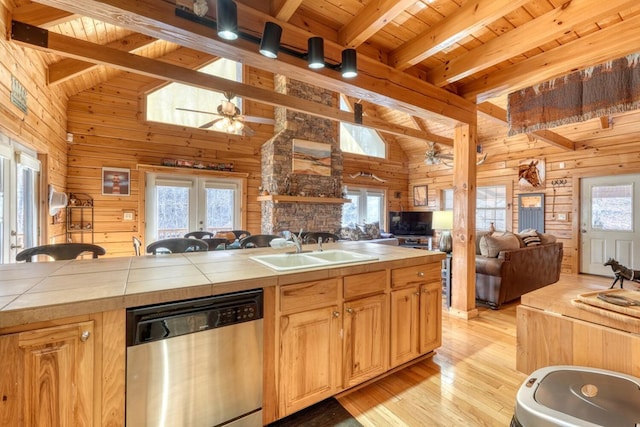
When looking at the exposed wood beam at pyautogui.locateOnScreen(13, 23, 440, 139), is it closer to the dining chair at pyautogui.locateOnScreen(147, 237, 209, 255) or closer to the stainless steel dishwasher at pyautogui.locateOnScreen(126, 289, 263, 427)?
the dining chair at pyautogui.locateOnScreen(147, 237, 209, 255)

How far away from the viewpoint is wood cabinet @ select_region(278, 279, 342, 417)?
1604mm

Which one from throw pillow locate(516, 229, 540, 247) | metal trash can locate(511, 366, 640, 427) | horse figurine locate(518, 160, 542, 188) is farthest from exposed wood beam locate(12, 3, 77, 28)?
horse figurine locate(518, 160, 542, 188)

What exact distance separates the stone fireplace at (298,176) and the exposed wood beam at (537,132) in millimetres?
3494

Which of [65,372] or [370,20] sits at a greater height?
[370,20]

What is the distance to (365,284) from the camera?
6.28 ft

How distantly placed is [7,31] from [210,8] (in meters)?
1.83

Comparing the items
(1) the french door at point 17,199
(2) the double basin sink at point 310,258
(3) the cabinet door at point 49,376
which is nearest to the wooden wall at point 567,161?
(2) the double basin sink at point 310,258

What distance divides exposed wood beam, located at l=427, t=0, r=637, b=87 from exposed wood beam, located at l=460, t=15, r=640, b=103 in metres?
0.35

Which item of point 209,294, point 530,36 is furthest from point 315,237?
point 530,36

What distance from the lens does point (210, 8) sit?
189 cm

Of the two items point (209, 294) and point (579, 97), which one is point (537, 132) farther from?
point (209, 294)

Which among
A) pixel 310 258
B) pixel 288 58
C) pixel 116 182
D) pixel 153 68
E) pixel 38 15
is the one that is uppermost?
pixel 38 15

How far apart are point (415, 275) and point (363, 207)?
6.03 metres

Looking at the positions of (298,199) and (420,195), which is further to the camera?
(420,195)
